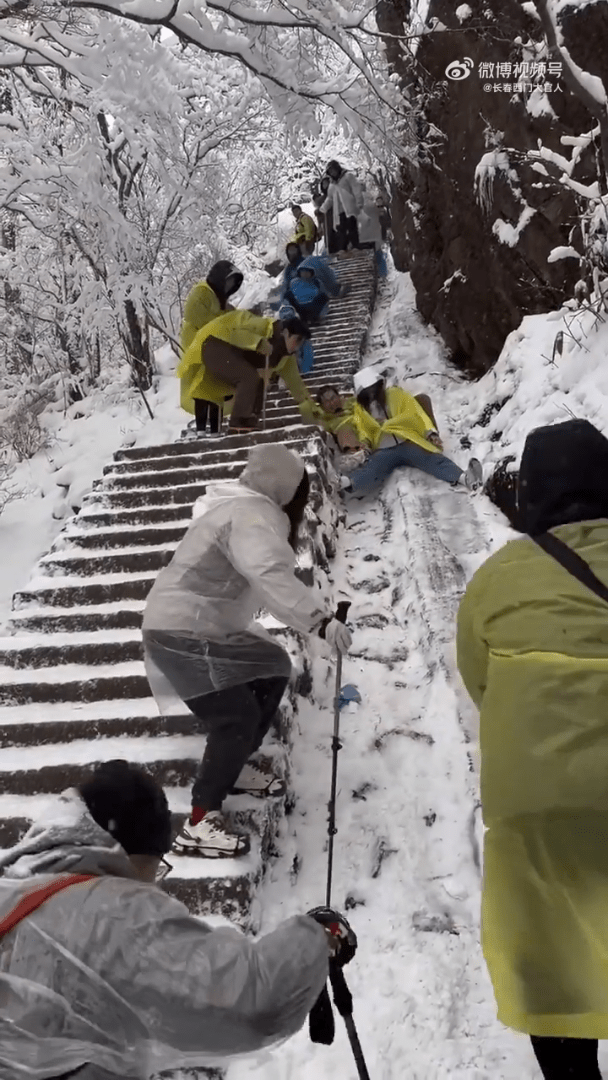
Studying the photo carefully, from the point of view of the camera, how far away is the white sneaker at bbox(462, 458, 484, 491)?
19.3 feet

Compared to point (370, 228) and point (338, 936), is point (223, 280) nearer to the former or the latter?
point (338, 936)

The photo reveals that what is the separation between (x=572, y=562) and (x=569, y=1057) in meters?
1.04

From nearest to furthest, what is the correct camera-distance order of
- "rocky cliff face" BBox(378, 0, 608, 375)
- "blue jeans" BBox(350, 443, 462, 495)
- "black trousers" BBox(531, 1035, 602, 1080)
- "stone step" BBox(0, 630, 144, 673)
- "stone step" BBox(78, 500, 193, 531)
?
"black trousers" BBox(531, 1035, 602, 1080)
"stone step" BBox(0, 630, 144, 673)
"stone step" BBox(78, 500, 193, 531)
"rocky cliff face" BBox(378, 0, 608, 375)
"blue jeans" BBox(350, 443, 462, 495)

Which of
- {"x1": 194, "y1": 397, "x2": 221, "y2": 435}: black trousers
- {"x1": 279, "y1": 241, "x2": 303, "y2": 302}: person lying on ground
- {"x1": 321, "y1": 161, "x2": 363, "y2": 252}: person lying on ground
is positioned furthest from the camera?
{"x1": 321, "y1": 161, "x2": 363, "y2": 252}: person lying on ground

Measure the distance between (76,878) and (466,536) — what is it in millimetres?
4188

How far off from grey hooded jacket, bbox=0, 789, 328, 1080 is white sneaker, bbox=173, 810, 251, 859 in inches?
60.1

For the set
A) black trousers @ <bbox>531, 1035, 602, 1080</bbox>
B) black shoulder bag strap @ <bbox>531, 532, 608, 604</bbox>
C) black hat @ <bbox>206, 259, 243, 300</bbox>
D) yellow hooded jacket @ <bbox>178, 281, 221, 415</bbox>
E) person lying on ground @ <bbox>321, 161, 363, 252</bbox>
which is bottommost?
black trousers @ <bbox>531, 1035, 602, 1080</bbox>

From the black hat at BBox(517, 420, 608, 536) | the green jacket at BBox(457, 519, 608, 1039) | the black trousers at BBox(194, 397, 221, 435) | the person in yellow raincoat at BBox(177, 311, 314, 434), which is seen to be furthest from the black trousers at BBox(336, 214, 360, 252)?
the green jacket at BBox(457, 519, 608, 1039)

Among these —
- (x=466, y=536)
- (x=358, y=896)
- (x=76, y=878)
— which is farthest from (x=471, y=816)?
(x=466, y=536)

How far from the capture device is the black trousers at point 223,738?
2.86 m

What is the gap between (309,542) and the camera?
4945 mm

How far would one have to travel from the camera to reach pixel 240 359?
6.42 metres

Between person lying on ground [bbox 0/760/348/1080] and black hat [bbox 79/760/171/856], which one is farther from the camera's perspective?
black hat [bbox 79/760/171/856]

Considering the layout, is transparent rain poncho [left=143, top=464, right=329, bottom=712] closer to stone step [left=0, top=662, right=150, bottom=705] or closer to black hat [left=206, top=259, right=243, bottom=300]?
stone step [left=0, top=662, right=150, bottom=705]
